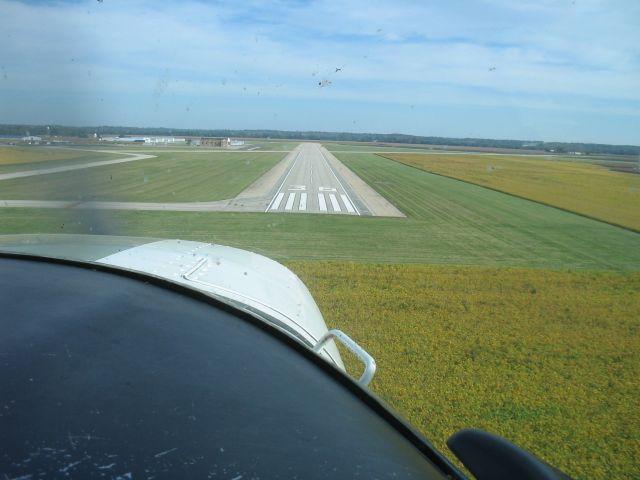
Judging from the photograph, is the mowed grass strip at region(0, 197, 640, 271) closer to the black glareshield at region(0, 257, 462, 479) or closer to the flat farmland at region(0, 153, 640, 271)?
the flat farmland at region(0, 153, 640, 271)

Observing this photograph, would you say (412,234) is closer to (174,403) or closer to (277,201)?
(277,201)

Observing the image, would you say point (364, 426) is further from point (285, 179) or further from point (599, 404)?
point (285, 179)

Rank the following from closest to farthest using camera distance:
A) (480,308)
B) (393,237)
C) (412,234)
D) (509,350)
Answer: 1. (509,350)
2. (480,308)
3. (393,237)
4. (412,234)

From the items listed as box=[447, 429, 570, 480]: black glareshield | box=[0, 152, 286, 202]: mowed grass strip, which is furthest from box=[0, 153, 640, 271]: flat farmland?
box=[447, 429, 570, 480]: black glareshield

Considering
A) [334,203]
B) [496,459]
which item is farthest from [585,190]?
[496,459]

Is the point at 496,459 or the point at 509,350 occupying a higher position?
the point at 496,459

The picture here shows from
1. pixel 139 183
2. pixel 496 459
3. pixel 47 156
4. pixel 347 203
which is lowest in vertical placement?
pixel 347 203

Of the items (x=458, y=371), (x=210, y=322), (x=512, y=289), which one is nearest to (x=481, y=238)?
(x=512, y=289)
